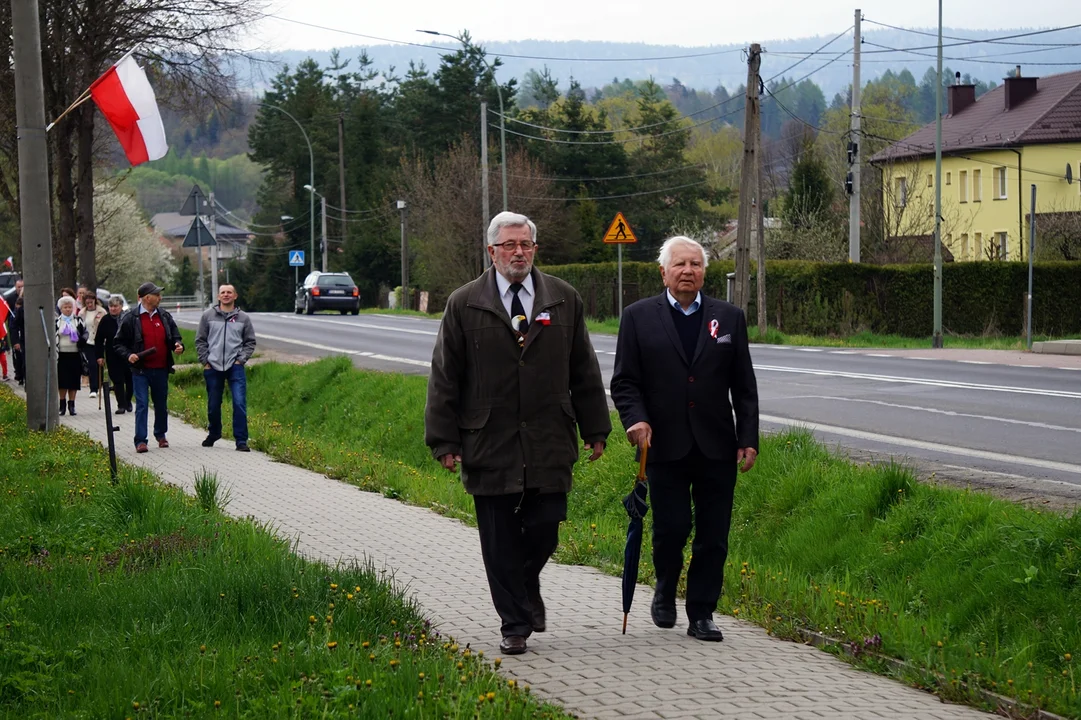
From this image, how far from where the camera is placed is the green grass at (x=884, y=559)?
6484 mm

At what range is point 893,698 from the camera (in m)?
5.64

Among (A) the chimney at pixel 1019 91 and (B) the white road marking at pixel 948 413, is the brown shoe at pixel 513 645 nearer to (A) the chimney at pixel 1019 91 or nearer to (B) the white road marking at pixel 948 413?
(B) the white road marking at pixel 948 413

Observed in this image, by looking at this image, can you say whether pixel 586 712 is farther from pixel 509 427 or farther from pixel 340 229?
pixel 340 229

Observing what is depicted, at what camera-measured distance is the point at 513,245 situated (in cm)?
631

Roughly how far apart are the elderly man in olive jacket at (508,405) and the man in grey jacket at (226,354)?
31.3 ft

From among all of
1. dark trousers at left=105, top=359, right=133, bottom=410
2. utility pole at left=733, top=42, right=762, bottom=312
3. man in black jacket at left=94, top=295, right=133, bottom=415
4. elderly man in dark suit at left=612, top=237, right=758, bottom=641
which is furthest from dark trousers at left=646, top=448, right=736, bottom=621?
utility pole at left=733, top=42, right=762, bottom=312

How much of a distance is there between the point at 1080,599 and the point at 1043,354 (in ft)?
70.4

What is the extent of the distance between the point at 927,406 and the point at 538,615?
1081 cm

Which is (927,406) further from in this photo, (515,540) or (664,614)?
(515,540)

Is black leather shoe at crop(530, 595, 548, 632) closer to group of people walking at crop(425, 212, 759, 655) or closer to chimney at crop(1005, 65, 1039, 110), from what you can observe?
group of people walking at crop(425, 212, 759, 655)

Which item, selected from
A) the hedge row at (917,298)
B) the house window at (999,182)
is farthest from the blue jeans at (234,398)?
the house window at (999,182)

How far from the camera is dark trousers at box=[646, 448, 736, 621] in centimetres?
656

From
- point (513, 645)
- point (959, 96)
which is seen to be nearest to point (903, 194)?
point (959, 96)

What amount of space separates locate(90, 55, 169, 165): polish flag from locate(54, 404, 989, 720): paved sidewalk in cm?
698
